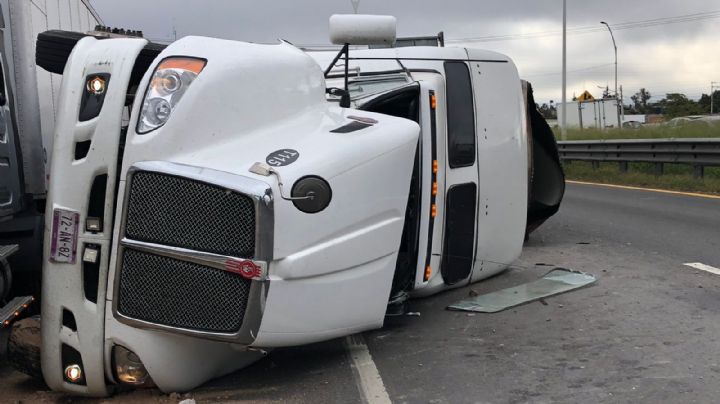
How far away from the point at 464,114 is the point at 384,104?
2.34 ft

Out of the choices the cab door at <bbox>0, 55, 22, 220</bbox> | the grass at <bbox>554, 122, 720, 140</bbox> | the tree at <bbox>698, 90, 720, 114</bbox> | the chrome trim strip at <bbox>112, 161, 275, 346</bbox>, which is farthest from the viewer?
the tree at <bbox>698, 90, 720, 114</bbox>

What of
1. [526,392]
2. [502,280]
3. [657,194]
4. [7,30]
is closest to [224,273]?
[526,392]

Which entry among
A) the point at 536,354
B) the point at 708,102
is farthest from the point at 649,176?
the point at 708,102

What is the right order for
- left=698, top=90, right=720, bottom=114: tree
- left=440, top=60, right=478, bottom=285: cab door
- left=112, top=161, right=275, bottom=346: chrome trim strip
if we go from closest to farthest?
left=112, top=161, right=275, bottom=346: chrome trim strip → left=440, top=60, right=478, bottom=285: cab door → left=698, top=90, right=720, bottom=114: tree

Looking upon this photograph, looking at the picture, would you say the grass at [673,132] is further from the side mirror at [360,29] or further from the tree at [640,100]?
the tree at [640,100]

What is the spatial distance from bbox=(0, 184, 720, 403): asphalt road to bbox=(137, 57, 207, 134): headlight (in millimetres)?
1535

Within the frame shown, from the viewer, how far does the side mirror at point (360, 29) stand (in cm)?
455

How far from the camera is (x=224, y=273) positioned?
3357mm

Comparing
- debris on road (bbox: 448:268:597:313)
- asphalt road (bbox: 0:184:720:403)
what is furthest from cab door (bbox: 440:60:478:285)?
asphalt road (bbox: 0:184:720:403)

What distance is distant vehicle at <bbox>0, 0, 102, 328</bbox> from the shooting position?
4324 millimetres

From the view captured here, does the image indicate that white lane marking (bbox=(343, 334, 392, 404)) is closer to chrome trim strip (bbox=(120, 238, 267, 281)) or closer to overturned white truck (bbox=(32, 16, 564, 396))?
overturned white truck (bbox=(32, 16, 564, 396))

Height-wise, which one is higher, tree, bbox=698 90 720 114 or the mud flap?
tree, bbox=698 90 720 114

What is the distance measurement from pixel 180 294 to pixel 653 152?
51.1 ft

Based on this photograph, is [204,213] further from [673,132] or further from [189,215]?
[673,132]
